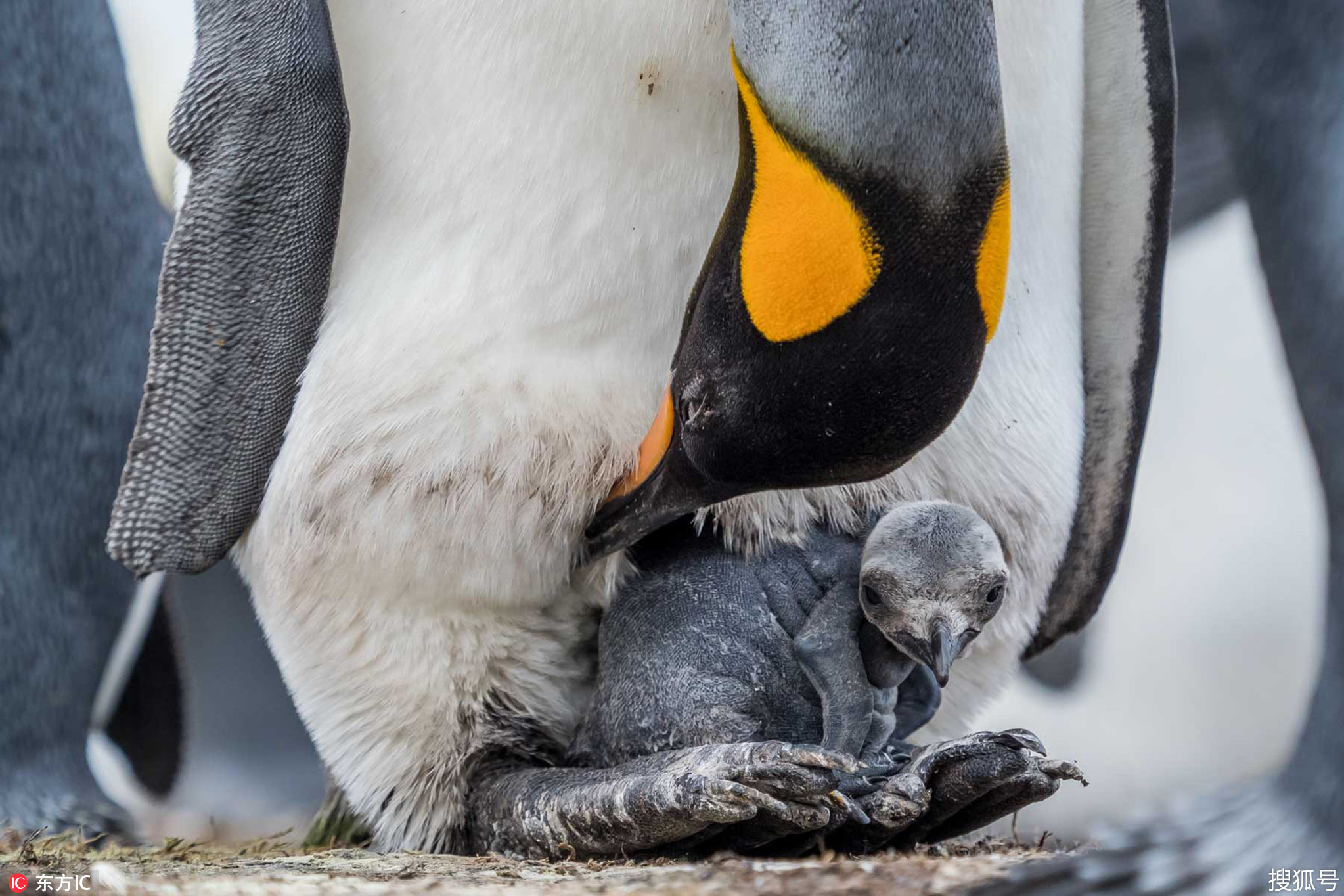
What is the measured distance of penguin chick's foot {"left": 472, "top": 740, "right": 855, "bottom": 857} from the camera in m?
1.01

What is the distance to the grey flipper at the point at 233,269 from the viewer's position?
1.17 meters

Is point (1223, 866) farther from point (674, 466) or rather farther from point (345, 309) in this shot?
point (345, 309)

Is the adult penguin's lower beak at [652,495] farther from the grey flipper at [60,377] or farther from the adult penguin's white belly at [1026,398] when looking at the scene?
the grey flipper at [60,377]

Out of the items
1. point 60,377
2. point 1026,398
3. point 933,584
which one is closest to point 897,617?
point 933,584

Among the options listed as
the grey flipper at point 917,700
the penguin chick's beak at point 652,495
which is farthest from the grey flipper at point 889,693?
the penguin chick's beak at point 652,495

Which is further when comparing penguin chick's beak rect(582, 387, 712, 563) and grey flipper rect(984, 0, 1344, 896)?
penguin chick's beak rect(582, 387, 712, 563)

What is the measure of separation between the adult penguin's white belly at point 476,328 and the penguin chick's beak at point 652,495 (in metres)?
0.02

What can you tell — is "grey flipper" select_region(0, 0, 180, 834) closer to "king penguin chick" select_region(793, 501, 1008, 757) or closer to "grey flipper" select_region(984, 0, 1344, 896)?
"king penguin chick" select_region(793, 501, 1008, 757)

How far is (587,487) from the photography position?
1.26 meters

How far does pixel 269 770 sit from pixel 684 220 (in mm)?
1235

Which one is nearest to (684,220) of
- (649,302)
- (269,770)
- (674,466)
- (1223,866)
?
(649,302)

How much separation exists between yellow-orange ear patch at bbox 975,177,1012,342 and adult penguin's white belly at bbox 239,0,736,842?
0.27 m

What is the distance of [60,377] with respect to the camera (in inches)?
62.2

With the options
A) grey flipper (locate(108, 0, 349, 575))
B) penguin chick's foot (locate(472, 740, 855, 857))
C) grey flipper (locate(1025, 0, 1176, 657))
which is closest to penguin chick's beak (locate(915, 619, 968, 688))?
penguin chick's foot (locate(472, 740, 855, 857))
